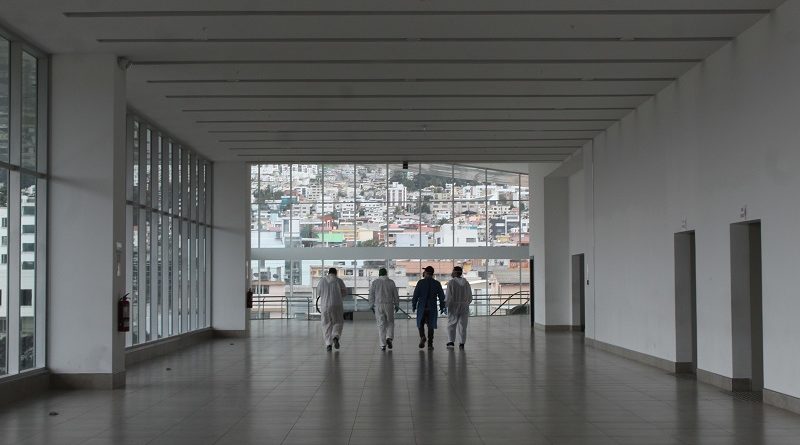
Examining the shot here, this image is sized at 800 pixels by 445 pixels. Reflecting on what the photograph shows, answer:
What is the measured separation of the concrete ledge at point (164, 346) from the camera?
15.8 m

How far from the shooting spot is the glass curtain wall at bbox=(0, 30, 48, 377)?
35.8 ft

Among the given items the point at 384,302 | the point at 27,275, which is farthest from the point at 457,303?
the point at 27,275

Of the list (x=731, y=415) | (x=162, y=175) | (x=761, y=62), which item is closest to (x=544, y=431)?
(x=731, y=415)

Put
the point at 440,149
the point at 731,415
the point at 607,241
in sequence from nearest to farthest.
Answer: the point at 731,415
the point at 607,241
the point at 440,149

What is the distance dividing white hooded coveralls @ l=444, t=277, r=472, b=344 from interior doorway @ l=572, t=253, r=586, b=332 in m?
5.67

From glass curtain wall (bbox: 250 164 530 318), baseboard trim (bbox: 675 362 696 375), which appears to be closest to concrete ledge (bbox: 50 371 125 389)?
baseboard trim (bbox: 675 362 696 375)

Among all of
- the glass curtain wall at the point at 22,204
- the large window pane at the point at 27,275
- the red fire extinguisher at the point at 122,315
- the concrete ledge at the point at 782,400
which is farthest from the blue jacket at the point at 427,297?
the concrete ledge at the point at 782,400

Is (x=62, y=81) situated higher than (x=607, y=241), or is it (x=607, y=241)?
(x=62, y=81)

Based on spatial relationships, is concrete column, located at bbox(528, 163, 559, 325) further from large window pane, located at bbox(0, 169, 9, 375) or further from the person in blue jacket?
large window pane, located at bbox(0, 169, 9, 375)

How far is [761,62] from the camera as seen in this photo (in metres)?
10.6

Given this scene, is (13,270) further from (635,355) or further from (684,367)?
(635,355)

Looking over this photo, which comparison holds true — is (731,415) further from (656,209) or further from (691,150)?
(656,209)

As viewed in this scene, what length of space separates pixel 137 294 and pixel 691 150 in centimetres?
915

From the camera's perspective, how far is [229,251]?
906 inches
